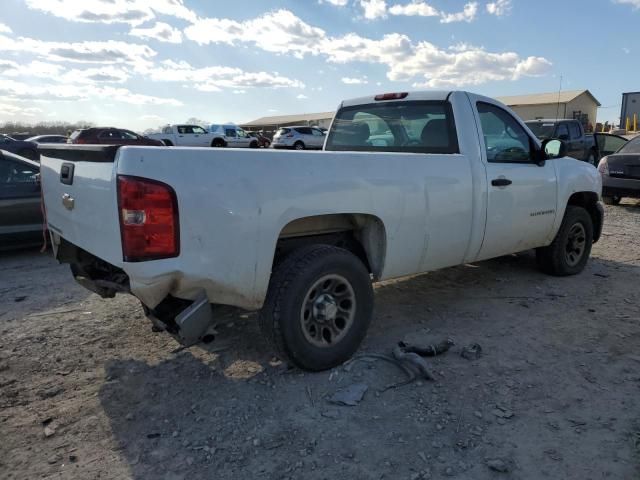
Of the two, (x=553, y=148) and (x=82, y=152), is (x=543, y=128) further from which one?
(x=82, y=152)

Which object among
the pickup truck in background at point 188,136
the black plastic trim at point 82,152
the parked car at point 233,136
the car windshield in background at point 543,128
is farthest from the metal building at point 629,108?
the black plastic trim at point 82,152

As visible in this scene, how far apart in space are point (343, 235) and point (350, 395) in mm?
Result: 1194

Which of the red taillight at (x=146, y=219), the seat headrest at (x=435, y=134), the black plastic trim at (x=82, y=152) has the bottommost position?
the red taillight at (x=146, y=219)

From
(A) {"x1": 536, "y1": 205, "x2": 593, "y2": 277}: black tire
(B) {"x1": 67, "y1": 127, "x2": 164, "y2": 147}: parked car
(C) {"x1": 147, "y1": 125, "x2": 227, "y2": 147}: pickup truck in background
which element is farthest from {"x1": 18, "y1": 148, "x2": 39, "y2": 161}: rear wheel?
(C) {"x1": 147, "y1": 125, "x2": 227, "y2": 147}: pickup truck in background

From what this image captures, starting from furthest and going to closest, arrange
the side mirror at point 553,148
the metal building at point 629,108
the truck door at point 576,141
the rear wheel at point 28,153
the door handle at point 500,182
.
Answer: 1. the metal building at point 629,108
2. the truck door at point 576,141
3. the rear wheel at point 28,153
4. the side mirror at point 553,148
5. the door handle at point 500,182

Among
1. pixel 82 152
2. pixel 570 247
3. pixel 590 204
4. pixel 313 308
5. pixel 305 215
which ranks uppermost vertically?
pixel 82 152

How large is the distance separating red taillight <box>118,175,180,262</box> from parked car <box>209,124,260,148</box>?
29.3 metres

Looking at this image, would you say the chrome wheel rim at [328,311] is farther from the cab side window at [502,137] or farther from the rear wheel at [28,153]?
the rear wheel at [28,153]

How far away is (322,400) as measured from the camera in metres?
3.05

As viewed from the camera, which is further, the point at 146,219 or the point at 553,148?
the point at 553,148

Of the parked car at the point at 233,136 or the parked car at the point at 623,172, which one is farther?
the parked car at the point at 233,136

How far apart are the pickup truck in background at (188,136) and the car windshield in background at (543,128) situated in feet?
65.1

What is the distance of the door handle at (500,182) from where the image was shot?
423 centimetres

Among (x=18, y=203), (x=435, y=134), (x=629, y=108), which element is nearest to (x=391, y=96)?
(x=435, y=134)
